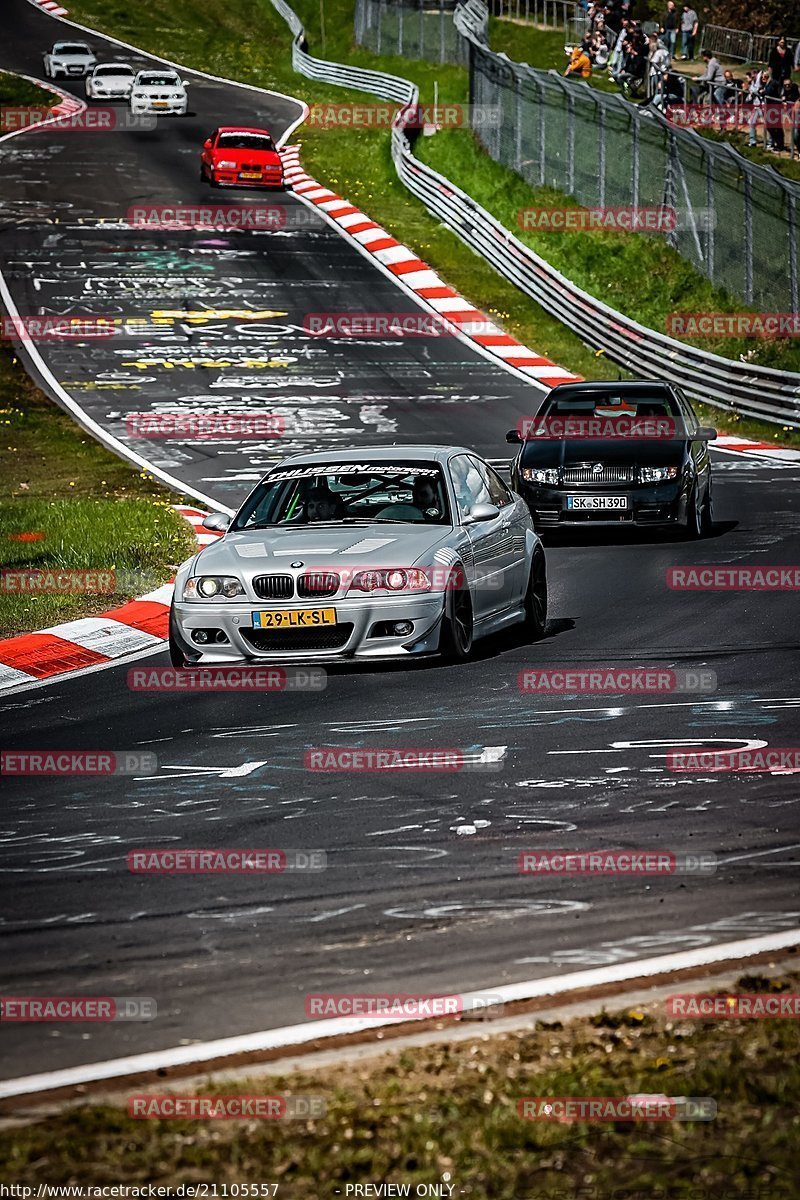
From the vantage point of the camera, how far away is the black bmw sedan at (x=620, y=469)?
1691cm

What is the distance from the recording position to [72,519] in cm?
1797

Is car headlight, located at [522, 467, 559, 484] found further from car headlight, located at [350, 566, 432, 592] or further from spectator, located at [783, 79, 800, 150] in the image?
spectator, located at [783, 79, 800, 150]

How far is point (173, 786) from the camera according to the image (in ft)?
28.8

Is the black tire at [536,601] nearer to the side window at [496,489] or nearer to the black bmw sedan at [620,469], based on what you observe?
the side window at [496,489]

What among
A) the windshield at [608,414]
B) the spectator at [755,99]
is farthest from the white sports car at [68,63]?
the windshield at [608,414]

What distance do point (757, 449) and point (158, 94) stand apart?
104ft

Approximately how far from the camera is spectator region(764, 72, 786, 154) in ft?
106


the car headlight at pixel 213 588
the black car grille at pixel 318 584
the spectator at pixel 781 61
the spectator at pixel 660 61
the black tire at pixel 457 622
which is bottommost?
the black tire at pixel 457 622

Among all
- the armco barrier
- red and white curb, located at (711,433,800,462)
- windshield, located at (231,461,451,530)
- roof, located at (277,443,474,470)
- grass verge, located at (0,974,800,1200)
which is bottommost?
red and white curb, located at (711,433,800,462)

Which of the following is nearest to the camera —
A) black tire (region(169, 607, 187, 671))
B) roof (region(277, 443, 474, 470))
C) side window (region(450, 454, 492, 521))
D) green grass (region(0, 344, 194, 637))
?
black tire (region(169, 607, 187, 671))

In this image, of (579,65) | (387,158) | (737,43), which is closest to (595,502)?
(579,65)

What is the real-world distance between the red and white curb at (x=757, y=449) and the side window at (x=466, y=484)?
37.4 ft

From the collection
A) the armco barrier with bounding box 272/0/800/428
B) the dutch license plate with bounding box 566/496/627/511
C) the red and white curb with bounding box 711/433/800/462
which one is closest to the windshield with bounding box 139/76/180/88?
the armco barrier with bounding box 272/0/800/428

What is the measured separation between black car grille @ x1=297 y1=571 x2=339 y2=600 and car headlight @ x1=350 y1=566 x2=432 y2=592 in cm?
11
